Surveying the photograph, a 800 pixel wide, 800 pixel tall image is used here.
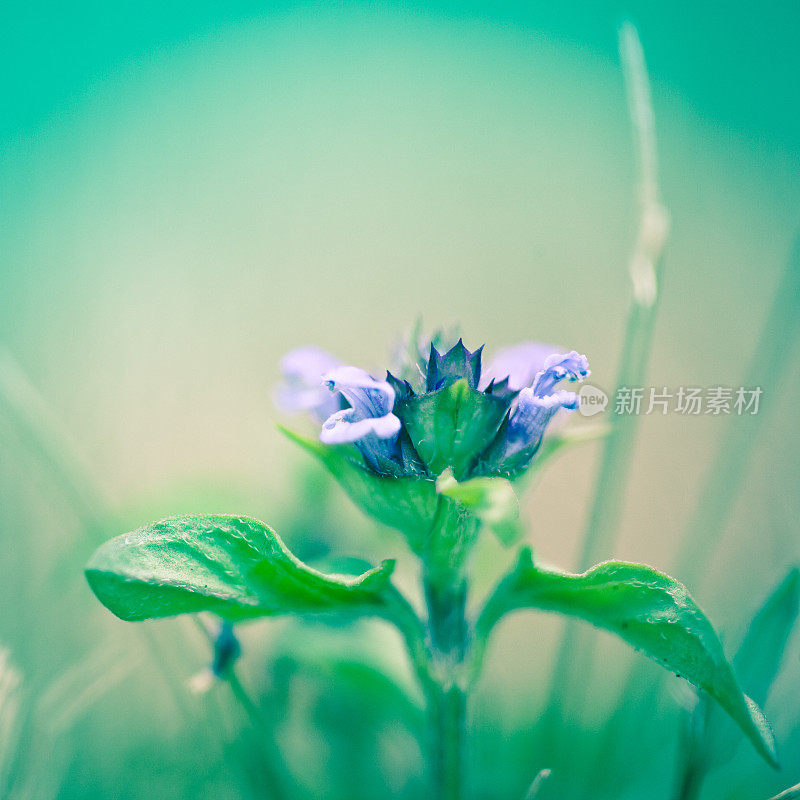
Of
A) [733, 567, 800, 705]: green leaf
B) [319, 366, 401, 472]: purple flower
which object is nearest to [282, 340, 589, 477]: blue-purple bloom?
[319, 366, 401, 472]: purple flower

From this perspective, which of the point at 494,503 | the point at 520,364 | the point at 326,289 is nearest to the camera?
the point at 494,503

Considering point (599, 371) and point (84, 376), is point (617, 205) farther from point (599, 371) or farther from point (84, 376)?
point (84, 376)

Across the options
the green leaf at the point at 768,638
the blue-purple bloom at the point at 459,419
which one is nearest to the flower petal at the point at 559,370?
the blue-purple bloom at the point at 459,419

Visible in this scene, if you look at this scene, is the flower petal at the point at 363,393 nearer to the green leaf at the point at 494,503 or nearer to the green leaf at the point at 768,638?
the green leaf at the point at 494,503


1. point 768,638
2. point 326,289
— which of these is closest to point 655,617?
point 768,638

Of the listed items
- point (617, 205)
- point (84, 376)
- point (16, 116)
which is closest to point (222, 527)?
point (84, 376)

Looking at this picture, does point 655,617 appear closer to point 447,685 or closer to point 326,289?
point 447,685
